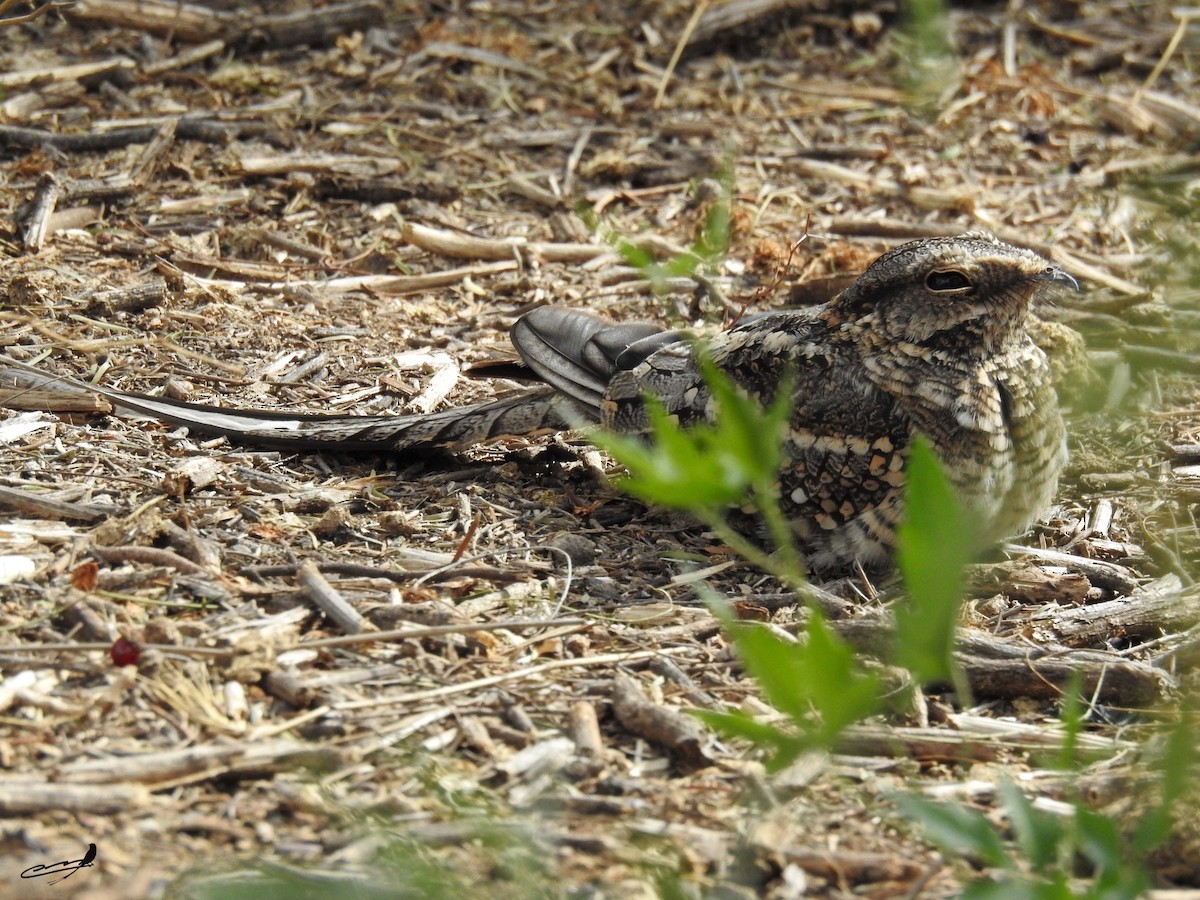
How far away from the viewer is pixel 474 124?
18.5 feet

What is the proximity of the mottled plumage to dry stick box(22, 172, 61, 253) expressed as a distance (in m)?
1.23

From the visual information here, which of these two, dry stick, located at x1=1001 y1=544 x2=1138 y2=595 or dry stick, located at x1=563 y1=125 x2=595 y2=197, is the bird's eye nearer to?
dry stick, located at x1=1001 y1=544 x2=1138 y2=595

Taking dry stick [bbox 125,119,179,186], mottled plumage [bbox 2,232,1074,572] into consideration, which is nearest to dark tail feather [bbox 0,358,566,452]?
mottled plumage [bbox 2,232,1074,572]

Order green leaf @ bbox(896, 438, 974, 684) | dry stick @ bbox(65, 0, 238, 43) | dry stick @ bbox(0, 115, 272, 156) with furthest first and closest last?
dry stick @ bbox(65, 0, 238, 43) → dry stick @ bbox(0, 115, 272, 156) → green leaf @ bbox(896, 438, 974, 684)

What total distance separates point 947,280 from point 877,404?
0.39 m

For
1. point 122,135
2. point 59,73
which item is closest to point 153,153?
point 122,135

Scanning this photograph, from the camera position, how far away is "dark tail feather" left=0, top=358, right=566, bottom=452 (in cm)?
361

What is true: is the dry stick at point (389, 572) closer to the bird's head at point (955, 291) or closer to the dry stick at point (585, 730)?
the dry stick at point (585, 730)

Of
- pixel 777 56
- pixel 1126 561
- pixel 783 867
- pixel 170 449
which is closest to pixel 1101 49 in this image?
pixel 777 56

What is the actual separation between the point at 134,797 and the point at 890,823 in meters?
1.35

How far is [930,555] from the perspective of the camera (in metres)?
1.28

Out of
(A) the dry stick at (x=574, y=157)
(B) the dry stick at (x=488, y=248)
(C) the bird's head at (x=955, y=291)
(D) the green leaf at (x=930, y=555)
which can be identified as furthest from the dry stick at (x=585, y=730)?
(A) the dry stick at (x=574, y=157)


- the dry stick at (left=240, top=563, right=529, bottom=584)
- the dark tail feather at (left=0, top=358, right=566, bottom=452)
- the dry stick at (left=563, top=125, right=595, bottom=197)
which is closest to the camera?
the dry stick at (left=240, top=563, right=529, bottom=584)

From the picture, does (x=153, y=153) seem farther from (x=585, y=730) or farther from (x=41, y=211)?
(x=585, y=730)
